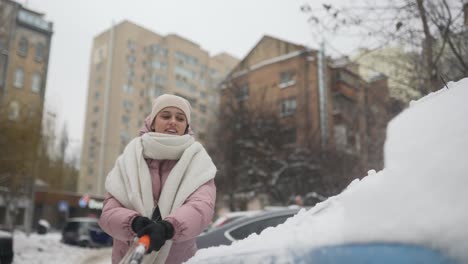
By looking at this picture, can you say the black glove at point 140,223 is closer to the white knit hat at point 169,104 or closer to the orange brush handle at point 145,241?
the orange brush handle at point 145,241

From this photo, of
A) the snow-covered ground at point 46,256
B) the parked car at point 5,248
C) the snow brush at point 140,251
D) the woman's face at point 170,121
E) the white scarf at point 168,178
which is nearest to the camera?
the snow brush at point 140,251

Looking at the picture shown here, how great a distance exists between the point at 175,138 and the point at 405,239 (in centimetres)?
136

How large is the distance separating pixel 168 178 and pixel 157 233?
0.52 meters

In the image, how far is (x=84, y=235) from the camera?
20.0 m

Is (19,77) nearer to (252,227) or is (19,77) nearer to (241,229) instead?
(241,229)

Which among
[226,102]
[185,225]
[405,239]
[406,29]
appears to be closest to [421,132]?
[405,239]

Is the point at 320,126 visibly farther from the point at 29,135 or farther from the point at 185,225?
the point at 185,225

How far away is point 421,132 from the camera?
1234mm

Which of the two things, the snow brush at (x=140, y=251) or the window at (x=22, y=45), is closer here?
the snow brush at (x=140, y=251)

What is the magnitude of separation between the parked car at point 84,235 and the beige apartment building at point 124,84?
102 ft

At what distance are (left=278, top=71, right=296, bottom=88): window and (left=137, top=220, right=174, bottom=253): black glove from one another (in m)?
31.0

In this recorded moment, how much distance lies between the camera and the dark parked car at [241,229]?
17.4ft

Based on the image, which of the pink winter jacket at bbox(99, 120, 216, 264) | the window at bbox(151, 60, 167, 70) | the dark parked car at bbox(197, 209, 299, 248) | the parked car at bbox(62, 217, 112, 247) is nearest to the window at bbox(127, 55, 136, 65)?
the window at bbox(151, 60, 167, 70)

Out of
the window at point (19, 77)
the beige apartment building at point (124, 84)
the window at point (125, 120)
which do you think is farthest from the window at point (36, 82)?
the window at point (125, 120)
